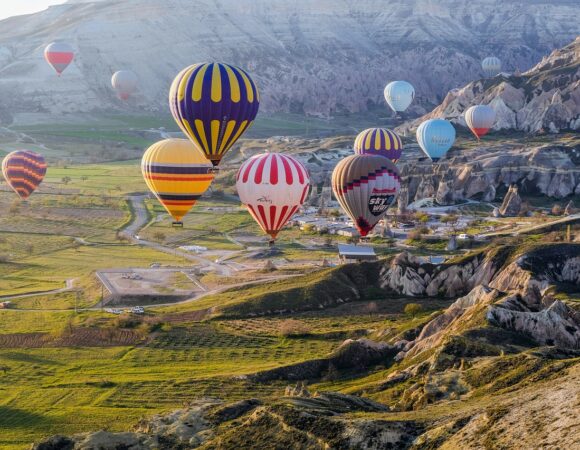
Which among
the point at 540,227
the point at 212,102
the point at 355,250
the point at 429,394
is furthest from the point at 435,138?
the point at 429,394

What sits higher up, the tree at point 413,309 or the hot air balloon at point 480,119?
the hot air balloon at point 480,119

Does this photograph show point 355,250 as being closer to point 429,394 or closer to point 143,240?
point 143,240

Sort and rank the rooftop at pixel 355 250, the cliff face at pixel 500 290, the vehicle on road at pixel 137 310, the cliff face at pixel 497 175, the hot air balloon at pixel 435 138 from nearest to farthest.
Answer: the cliff face at pixel 500 290, the vehicle on road at pixel 137 310, the rooftop at pixel 355 250, the cliff face at pixel 497 175, the hot air balloon at pixel 435 138

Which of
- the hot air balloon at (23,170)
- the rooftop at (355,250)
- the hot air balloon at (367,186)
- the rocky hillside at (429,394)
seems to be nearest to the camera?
the rocky hillside at (429,394)

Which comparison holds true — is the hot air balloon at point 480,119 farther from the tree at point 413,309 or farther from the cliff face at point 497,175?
the tree at point 413,309

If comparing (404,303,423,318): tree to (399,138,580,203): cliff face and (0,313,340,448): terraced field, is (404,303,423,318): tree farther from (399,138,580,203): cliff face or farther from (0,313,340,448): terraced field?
(399,138,580,203): cliff face

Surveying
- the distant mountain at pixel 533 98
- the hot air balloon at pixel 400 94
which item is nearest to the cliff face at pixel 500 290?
the distant mountain at pixel 533 98

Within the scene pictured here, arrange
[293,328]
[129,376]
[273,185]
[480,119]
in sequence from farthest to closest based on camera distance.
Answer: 1. [480,119]
2. [273,185]
3. [293,328]
4. [129,376]
